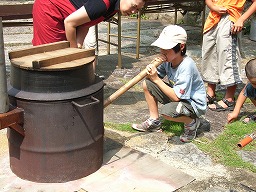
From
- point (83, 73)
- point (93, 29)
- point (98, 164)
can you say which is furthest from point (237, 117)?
point (93, 29)

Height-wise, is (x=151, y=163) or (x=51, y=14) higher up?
(x=51, y=14)

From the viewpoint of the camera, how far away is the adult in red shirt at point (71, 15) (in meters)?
3.36

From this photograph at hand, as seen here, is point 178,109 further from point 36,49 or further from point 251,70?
point 36,49

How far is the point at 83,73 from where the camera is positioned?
9.50 feet

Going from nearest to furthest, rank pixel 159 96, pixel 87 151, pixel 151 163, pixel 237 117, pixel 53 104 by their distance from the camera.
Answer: pixel 53 104 → pixel 87 151 → pixel 151 163 → pixel 159 96 → pixel 237 117

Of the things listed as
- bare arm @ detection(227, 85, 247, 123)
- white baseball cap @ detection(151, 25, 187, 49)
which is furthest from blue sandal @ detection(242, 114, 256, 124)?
white baseball cap @ detection(151, 25, 187, 49)

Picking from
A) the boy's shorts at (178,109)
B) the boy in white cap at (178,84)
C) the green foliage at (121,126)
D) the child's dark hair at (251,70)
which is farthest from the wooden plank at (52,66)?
the child's dark hair at (251,70)

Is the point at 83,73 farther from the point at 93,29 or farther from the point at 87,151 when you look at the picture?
the point at 93,29

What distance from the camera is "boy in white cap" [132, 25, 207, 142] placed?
3480 mm

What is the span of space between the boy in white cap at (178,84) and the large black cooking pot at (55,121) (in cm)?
72

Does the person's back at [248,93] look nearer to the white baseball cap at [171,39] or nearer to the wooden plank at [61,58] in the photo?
the white baseball cap at [171,39]

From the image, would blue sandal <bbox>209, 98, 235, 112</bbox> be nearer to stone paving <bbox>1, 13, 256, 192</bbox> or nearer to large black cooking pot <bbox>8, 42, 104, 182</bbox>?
stone paving <bbox>1, 13, 256, 192</bbox>

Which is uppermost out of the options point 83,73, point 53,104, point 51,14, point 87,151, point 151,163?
point 51,14

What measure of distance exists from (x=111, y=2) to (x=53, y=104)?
1148 millimetres
